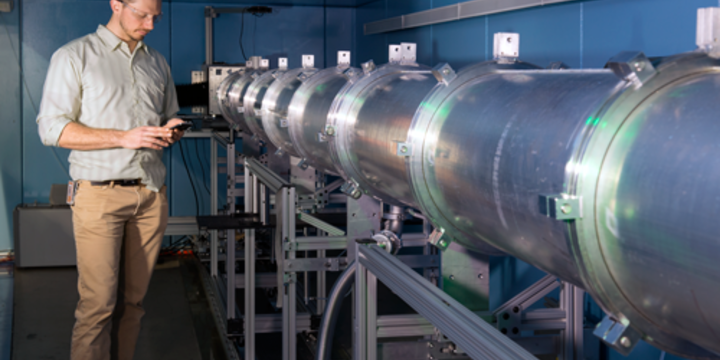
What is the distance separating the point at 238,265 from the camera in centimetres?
440

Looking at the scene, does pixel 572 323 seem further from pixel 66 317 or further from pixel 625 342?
pixel 66 317

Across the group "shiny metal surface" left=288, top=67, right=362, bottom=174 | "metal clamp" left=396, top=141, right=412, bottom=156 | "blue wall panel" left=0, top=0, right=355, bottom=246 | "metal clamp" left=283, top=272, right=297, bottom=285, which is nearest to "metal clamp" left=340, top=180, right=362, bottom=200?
"shiny metal surface" left=288, top=67, right=362, bottom=174

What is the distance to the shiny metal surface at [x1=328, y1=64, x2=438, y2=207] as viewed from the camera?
3.71ft

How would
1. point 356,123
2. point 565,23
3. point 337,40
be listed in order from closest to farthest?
point 356,123 < point 565,23 < point 337,40

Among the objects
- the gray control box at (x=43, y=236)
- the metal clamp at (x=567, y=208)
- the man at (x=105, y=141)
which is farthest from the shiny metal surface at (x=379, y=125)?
the gray control box at (x=43, y=236)

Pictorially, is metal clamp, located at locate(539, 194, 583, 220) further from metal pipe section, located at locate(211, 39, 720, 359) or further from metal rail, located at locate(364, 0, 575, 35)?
metal rail, located at locate(364, 0, 575, 35)

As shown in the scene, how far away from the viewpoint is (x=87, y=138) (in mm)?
1827

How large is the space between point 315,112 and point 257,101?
3.26 feet

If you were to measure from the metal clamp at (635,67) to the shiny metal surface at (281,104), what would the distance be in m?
1.60

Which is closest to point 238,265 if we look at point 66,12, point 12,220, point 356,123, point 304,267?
point 12,220

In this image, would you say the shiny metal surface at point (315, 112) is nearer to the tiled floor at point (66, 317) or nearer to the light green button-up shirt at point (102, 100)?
the light green button-up shirt at point (102, 100)

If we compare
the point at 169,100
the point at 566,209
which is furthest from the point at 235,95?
the point at 566,209

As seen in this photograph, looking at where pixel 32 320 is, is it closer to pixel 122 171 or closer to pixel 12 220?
pixel 12 220

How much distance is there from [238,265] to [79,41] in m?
2.69
